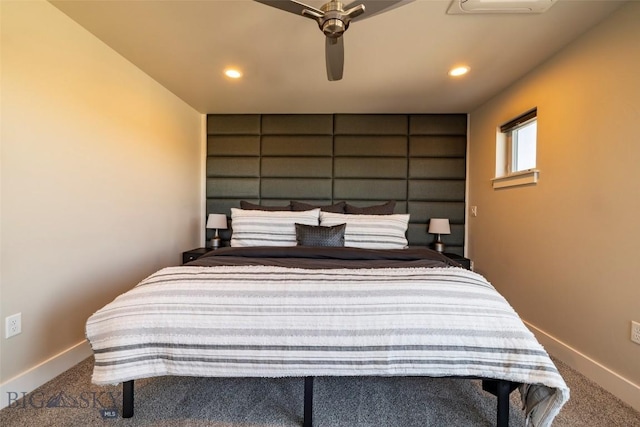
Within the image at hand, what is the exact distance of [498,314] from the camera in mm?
1099

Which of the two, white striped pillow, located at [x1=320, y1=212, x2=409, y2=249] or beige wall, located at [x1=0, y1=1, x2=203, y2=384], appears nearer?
beige wall, located at [x1=0, y1=1, x2=203, y2=384]

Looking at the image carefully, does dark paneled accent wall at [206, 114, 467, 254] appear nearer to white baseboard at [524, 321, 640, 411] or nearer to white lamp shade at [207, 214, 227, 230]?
white lamp shade at [207, 214, 227, 230]

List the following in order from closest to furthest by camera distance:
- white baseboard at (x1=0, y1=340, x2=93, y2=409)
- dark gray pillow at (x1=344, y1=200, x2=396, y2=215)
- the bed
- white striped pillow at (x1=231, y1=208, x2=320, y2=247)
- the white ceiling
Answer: the bed < white baseboard at (x1=0, y1=340, x2=93, y2=409) < the white ceiling < white striped pillow at (x1=231, y1=208, x2=320, y2=247) < dark gray pillow at (x1=344, y1=200, x2=396, y2=215)

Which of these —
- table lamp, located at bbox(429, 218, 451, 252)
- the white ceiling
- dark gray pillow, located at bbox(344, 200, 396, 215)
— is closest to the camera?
the white ceiling

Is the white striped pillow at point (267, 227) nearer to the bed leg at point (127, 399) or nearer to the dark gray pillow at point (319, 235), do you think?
the dark gray pillow at point (319, 235)

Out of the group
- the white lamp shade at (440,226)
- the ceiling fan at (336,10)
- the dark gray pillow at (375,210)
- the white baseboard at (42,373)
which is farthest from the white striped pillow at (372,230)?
the white baseboard at (42,373)

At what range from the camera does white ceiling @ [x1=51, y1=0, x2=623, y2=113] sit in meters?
1.53

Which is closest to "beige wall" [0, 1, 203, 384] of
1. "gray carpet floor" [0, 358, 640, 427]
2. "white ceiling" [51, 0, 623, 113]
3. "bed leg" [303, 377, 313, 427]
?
"white ceiling" [51, 0, 623, 113]

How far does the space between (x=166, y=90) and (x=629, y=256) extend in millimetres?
3664

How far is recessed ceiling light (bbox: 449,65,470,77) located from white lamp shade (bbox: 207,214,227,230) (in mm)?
2657

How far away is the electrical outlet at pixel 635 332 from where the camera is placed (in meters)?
1.38

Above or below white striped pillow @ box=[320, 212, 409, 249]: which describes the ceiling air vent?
above

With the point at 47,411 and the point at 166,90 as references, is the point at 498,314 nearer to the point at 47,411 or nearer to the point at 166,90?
the point at 47,411

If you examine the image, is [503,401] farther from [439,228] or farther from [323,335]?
[439,228]
